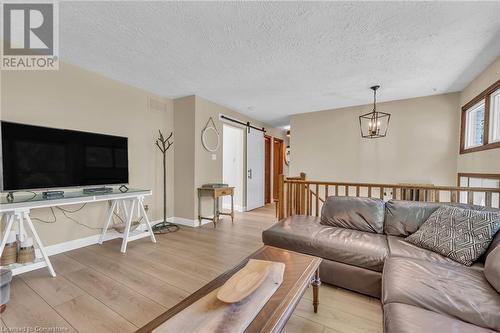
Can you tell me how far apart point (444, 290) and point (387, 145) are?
376cm

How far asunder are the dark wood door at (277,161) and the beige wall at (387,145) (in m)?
1.31

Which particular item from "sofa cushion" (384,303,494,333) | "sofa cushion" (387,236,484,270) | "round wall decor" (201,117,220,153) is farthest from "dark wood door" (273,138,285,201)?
"sofa cushion" (384,303,494,333)

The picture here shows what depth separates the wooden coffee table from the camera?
91cm

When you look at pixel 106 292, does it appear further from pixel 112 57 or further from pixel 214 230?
pixel 112 57

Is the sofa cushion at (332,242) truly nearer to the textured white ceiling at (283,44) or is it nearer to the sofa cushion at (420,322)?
the sofa cushion at (420,322)

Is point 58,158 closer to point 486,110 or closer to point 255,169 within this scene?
point 255,169

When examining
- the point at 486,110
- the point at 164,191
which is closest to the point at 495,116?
the point at 486,110

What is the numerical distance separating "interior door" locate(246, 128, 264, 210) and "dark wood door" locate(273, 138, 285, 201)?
0.92 meters

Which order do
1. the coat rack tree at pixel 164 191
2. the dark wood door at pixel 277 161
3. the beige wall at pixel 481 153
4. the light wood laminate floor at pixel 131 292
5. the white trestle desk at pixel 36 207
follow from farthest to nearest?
1. the dark wood door at pixel 277 161
2. the coat rack tree at pixel 164 191
3. the beige wall at pixel 481 153
4. the white trestle desk at pixel 36 207
5. the light wood laminate floor at pixel 131 292

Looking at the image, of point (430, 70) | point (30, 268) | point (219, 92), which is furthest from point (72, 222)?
point (430, 70)

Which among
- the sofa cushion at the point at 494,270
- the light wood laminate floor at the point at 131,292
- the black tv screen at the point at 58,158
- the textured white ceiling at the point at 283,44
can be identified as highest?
the textured white ceiling at the point at 283,44

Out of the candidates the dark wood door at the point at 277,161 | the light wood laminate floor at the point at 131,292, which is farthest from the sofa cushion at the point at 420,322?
the dark wood door at the point at 277,161

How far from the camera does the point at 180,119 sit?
3.95m

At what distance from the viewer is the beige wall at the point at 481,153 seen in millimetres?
2445
